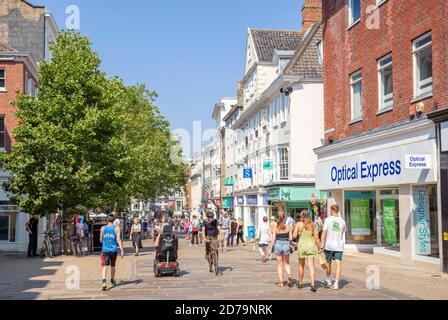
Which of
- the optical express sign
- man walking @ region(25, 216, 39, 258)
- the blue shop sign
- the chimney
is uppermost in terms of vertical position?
the chimney

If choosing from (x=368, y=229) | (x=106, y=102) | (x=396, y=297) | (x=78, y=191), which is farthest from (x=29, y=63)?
(x=396, y=297)

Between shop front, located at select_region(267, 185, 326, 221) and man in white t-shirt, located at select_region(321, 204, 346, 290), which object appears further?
shop front, located at select_region(267, 185, 326, 221)

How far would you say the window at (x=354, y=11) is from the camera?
23.0 meters

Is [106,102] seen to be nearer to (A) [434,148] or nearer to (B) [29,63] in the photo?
(B) [29,63]

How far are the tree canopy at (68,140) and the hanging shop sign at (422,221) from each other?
14.0 meters

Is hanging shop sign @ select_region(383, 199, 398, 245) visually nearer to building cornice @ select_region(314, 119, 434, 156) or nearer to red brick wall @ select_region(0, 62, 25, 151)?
building cornice @ select_region(314, 119, 434, 156)

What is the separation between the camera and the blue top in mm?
14039

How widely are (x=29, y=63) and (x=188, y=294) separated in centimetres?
2515

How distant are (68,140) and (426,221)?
15288 millimetres

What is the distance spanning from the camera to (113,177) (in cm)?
2811

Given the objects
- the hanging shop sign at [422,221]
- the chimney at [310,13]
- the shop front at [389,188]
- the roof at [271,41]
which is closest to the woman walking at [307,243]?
the shop front at [389,188]

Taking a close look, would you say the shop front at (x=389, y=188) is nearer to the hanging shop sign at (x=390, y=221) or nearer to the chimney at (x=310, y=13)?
the hanging shop sign at (x=390, y=221)

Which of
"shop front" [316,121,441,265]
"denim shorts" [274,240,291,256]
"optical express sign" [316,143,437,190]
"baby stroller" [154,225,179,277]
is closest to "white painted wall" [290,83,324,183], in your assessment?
"shop front" [316,121,441,265]

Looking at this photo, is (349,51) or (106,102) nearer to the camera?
(349,51)
